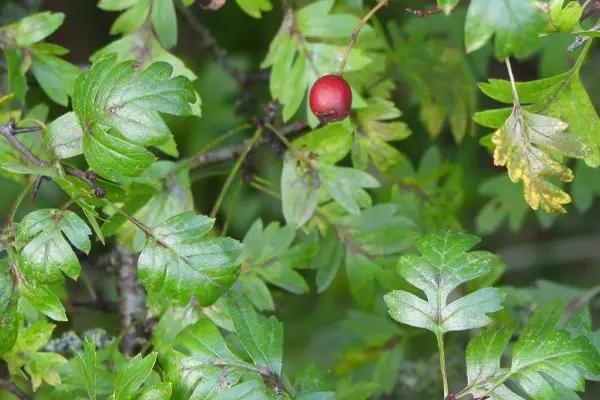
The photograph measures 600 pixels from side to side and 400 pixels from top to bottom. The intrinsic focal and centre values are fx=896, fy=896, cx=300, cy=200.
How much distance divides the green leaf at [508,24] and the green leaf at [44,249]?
1.84 feet

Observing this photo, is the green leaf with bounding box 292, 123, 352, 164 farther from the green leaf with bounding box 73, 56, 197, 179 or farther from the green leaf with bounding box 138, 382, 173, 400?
Result: the green leaf with bounding box 138, 382, 173, 400

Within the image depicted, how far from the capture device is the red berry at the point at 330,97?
1337mm

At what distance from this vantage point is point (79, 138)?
47.8 inches

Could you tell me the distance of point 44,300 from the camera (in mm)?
1189

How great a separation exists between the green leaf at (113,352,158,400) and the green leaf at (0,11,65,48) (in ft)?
2.09

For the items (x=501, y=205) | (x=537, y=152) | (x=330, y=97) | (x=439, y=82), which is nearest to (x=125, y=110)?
(x=330, y=97)

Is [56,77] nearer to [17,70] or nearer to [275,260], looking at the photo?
[17,70]

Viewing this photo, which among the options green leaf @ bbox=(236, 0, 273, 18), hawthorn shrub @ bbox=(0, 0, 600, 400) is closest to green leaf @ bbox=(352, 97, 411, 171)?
hawthorn shrub @ bbox=(0, 0, 600, 400)

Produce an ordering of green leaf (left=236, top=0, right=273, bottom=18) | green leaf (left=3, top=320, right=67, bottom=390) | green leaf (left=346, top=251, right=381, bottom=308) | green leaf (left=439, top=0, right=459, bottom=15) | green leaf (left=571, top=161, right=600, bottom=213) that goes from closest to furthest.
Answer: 1. green leaf (left=439, top=0, right=459, bottom=15)
2. green leaf (left=3, top=320, right=67, bottom=390)
3. green leaf (left=236, top=0, right=273, bottom=18)
4. green leaf (left=346, top=251, right=381, bottom=308)
5. green leaf (left=571, top=161, right=600, bottom=213)

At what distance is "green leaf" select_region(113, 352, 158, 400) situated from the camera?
A: 1117 mm

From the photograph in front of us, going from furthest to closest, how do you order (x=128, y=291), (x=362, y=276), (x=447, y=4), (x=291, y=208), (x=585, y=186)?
1. (x=585, y=186)
2. (x=128, y=291)
3. (x=362, y=276)
4. (x=291, y=208)
5. (x=447, y=4)

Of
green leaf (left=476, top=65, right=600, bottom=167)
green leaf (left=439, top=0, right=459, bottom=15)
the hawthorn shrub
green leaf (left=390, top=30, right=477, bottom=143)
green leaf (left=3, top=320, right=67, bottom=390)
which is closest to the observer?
green leaf (left=439, top=0, right=459, bottom=15)

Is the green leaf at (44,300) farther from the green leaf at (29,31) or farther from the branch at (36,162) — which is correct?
the green leaf at (29,31)

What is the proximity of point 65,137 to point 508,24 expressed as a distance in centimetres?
60
